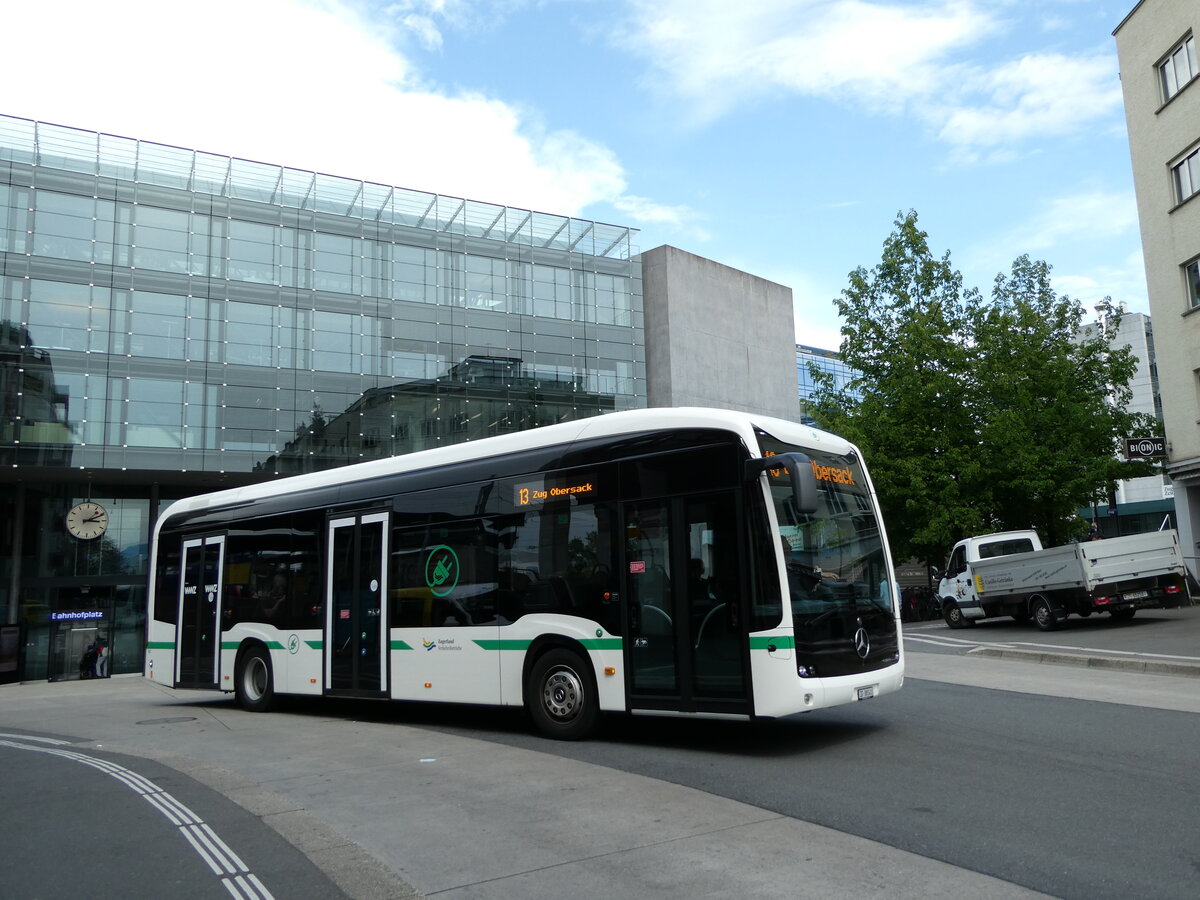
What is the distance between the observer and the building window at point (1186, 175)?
84.6 ft

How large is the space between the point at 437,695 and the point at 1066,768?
6634 mm

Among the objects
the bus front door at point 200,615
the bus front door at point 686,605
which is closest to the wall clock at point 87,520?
the bus front door at point 200,615

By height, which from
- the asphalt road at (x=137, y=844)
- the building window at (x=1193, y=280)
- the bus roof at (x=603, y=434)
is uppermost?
the building window at (x=1193, y=280)

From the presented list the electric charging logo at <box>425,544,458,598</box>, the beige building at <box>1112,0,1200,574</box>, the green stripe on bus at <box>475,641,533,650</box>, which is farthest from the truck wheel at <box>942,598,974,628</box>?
the green stripe on bus at <box>475,641,533,650</box>

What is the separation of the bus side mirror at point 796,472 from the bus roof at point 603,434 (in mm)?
323

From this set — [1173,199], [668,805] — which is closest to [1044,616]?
[1173,199]

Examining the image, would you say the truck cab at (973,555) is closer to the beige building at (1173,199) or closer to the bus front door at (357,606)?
the beige building at (1173,199)

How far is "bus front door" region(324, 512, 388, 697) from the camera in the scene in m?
12.1

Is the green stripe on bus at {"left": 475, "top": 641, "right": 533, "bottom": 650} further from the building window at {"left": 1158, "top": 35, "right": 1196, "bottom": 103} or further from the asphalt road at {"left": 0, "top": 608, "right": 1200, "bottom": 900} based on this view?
the building window at {"left": 1158, "top": 35, "right": 1196, "bottom": 103}

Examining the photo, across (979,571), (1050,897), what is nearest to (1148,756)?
(1050,897)

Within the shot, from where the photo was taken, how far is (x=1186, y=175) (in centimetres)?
2628

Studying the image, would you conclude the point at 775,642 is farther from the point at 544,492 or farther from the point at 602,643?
the point at 544,492

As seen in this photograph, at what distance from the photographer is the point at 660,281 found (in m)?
47.2

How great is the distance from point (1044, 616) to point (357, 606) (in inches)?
655
